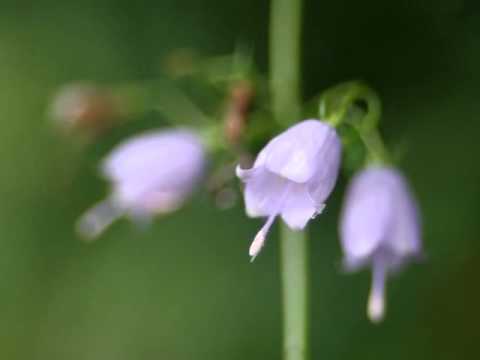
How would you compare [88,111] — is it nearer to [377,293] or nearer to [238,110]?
[238,110]

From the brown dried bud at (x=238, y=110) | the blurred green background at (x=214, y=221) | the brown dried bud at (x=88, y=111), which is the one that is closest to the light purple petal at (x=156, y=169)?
the brown dried bud at (x=238, y=110)

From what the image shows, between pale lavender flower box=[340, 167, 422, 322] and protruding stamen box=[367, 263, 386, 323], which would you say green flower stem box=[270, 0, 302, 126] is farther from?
protruding stamen box=[367, 263, 386, 323]

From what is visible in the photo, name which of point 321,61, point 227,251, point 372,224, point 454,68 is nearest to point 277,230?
point 227,251

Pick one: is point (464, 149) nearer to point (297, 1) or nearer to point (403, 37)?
point (403, 37)

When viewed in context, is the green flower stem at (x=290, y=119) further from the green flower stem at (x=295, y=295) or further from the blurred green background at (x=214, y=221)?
the blurred green background at (x=214, y=221)

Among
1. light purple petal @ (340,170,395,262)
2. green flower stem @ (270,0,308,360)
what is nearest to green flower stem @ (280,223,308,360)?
green flower stem @ (270,0,308,360)

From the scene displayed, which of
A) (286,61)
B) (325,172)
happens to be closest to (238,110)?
(286,61)

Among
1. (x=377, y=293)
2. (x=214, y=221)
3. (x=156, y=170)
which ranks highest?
(x=214, y=221)
